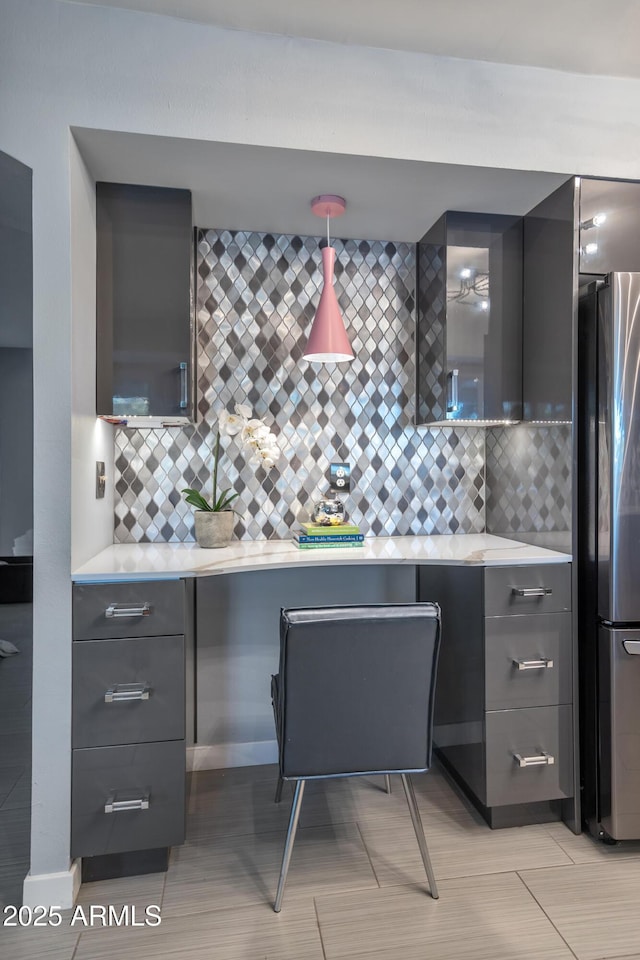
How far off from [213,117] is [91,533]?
4.57 ft

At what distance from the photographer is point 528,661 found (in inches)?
74.9

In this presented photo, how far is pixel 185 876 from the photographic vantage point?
1.70 metres

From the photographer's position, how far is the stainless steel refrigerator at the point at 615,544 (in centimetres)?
178

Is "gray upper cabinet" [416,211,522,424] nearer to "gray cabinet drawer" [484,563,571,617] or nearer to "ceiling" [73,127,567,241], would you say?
"ceiling" [73,127,567,241]

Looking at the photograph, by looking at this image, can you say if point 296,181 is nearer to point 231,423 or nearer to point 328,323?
point 328,323

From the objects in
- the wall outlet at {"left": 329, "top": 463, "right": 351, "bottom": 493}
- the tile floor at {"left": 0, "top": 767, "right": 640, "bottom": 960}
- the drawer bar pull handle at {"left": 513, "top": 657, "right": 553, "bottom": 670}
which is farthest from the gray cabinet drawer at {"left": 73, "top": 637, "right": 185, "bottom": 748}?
the drawer bar pull handle at {"left": 513, "top": 657, "right": 553, "bottom": 670}

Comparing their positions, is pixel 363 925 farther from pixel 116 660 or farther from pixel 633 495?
pixel 633 495

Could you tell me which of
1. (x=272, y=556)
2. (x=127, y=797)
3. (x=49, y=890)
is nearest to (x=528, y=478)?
(x=272, y=556)

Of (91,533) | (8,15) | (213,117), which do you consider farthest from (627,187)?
(91,533)

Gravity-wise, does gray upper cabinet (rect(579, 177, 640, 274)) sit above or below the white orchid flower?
above

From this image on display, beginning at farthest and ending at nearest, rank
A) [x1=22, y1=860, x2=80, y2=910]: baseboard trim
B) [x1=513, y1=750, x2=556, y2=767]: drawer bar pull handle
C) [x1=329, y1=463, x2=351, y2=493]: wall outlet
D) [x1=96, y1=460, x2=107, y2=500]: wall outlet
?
1. [x1=329, y1=463, x2=351, y2=493]: wall outlet
2. [x1=96, y1=460, x2=107, y2=500]: wall outlet
3. [x1=513, y1=750, x2=556, y2=767]: drawer bar pull handle
4. [x1=22, y1=860, x2=80, y2=910]: baseboard trim

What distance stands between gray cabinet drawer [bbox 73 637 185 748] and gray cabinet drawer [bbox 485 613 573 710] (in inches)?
41.0

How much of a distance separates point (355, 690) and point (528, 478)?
1174 mm

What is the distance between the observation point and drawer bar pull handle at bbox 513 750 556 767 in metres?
1.88
